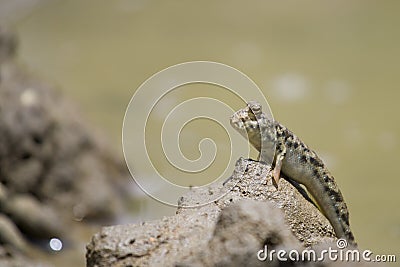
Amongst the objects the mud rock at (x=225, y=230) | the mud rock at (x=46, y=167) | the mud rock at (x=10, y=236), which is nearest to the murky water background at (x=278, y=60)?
the mud rock at (x=46, y=167)

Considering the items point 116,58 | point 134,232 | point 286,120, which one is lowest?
point 134,232

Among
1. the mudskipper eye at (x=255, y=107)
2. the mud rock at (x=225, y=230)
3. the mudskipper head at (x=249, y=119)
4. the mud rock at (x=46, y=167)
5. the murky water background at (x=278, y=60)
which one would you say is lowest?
the mud rock at (x=225, y=230)

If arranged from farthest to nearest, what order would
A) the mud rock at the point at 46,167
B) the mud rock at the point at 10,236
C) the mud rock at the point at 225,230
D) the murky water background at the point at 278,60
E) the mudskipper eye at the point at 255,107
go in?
the murky water background at the point at 278,60, the mud rock at the point at 46,167, the mud rock at the point at 10,236, the mudskipper eye at the point at 255,107, the mud rock at the point at 225,230

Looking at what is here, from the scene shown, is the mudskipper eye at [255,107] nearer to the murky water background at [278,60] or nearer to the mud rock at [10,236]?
the murky water background at [278,60]

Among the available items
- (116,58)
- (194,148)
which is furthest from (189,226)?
(116,58)

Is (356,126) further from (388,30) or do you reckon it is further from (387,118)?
(388,30)

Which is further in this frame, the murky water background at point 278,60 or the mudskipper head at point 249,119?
the murky water background at point 278,60

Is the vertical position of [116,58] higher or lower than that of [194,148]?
higher
